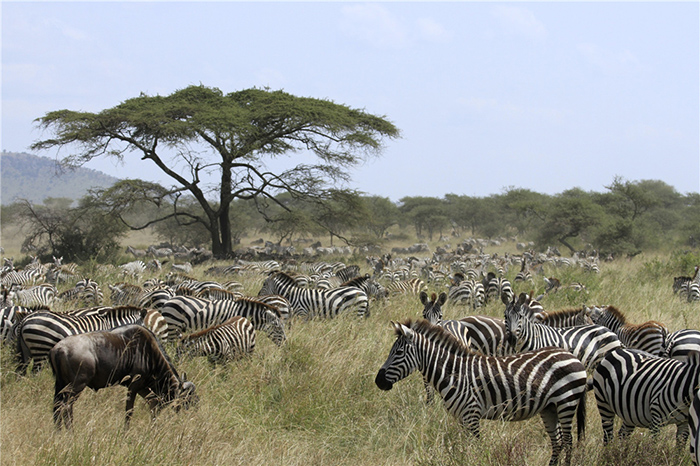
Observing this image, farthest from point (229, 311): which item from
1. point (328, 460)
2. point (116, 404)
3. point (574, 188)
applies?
point (574, 188)

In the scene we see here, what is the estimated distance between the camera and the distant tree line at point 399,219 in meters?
20.8

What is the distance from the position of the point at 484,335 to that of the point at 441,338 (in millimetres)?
1716

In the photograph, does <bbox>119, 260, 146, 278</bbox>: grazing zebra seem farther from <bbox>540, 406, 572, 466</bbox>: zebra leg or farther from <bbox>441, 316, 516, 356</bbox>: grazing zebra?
<bbox>540, 406, 572, 466</bbox>: zebra leg

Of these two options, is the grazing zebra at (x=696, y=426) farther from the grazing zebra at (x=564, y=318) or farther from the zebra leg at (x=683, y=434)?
the grazing zebra at (x=564, y=318)

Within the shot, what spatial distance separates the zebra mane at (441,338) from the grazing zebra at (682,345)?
7.29 ft

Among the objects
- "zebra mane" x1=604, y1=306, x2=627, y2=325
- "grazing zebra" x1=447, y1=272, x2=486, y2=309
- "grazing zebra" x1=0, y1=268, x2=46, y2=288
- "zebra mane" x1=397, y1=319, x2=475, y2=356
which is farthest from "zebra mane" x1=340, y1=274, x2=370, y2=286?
"grazing zebra" x1=0, y1=268, x2=46, y2=288

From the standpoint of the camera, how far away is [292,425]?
184 inches

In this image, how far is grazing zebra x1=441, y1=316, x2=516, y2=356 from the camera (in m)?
5.75

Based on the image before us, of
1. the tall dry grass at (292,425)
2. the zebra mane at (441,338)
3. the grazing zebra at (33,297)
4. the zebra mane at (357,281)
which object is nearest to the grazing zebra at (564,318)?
the tall dry grass at (292,425)

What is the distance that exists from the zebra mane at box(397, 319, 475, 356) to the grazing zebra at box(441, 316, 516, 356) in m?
1.39

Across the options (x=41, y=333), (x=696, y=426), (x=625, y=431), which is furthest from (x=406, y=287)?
(x=696, y=426)

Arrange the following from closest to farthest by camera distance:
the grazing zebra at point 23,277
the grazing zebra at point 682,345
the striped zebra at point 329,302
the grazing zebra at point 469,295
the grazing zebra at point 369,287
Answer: the grazing zebra at point 682,345, the striped zebra at point 329,302, the grazing zebra at point 469,295, the grazing zebra at point 369,287, the grazing zebra at point 23,277

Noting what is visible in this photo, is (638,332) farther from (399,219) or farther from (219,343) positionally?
(399,219)

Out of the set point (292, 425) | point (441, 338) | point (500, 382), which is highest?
point (441, 338)
